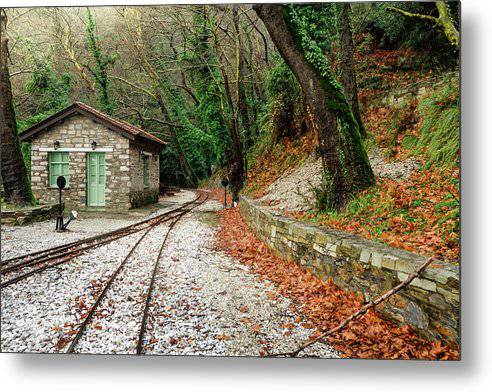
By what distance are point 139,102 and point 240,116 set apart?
660 centimetres

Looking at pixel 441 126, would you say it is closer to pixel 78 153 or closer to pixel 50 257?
pixel 78 153

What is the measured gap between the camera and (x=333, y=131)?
3.80 meters

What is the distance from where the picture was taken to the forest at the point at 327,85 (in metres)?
2.88

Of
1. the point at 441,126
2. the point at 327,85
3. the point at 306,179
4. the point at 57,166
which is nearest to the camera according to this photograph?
the point at 441,126

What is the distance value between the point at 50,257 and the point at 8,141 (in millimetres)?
1416

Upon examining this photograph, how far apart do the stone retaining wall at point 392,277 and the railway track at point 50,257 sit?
2.80 metres

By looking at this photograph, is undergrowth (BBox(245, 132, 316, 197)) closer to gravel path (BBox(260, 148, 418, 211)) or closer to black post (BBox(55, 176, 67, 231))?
gravel path (BBox(260, 148, 418, 211))

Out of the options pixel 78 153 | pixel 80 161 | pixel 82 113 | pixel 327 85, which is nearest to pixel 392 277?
pixel 327 85

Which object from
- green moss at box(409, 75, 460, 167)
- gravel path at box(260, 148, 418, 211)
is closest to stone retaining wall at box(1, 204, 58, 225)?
gravel path at box(260, 148, 418, 211)

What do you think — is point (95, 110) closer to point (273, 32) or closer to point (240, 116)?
point (273, 32)

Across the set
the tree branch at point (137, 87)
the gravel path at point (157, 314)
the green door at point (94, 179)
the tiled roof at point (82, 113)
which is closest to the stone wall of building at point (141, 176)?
the tiled roof at point (82, 113)

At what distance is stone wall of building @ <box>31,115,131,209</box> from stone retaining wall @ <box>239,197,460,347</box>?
254cm

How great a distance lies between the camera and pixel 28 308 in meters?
2.49

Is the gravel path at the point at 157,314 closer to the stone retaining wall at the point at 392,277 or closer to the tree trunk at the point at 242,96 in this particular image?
the stone retaining wall at the point at 392,277
